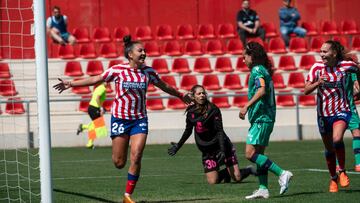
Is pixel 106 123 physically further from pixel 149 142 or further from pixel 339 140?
pixel 339 140

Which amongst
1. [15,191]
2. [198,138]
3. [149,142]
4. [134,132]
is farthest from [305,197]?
[149,142]

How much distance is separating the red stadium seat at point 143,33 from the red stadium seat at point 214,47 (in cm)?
169

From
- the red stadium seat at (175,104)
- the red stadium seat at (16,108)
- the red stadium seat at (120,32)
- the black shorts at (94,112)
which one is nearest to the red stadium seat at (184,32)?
the red stadium seat at (120,32)

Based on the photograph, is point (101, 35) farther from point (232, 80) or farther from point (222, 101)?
point (222, 101)

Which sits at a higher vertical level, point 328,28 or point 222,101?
point 328,28

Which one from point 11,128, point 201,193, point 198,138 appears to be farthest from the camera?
point 11,128

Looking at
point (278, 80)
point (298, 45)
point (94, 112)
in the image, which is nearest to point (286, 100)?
point (278, 80)

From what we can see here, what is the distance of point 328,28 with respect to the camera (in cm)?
3116

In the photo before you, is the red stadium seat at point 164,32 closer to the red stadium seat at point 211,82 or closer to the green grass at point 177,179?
the red stadium seat at point 211,82

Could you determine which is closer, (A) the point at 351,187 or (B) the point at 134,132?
(B) the point at 134,132

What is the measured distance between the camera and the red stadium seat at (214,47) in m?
29.5

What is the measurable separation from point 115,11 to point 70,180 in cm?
1509

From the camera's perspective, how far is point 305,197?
12.5 m

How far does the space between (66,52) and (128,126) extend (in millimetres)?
16462
